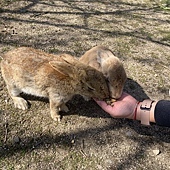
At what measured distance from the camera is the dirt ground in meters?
3.62

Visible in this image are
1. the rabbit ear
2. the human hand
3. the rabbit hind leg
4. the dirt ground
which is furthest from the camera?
the rabbit hind leg

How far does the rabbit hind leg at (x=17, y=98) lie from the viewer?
4.03m

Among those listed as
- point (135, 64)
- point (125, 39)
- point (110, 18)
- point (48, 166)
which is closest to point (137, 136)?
point (48, 166)

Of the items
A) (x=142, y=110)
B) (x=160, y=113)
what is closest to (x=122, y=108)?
(x=142, y=110)

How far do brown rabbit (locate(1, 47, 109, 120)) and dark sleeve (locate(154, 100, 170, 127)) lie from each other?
70cm

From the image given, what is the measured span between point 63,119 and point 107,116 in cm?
66

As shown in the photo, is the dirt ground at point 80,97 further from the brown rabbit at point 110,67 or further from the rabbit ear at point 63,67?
the rabbit ear at point 63,67

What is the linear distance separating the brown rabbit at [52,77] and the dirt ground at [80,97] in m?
0.28

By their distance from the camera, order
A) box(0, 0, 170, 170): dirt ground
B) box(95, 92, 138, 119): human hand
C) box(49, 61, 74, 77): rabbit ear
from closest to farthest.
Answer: box(49, 61, 74, 77): rabbit ear
box(0, 0, 170, 170): dirt ground
box(95, 92, 138, 119): human hand

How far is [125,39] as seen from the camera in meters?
6.02

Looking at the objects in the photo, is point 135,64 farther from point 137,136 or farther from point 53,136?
point 53,136

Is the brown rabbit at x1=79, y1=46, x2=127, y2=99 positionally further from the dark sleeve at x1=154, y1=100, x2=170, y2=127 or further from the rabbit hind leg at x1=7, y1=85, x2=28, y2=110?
the rabbit hind leg at x1=7, y1=85, x2=28, y2=110

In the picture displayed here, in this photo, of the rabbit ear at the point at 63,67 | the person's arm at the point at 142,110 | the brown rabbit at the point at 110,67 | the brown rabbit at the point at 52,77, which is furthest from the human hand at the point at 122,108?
the rabbit ear at the point at 63,67

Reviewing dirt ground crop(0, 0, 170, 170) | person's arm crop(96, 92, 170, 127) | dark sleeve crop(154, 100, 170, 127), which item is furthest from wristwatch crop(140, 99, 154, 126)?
dirt ground crop(0, 0, 170, 170)
